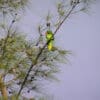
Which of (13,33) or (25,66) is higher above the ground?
(13,33)

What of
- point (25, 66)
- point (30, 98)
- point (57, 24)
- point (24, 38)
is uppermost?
point (57, 24)

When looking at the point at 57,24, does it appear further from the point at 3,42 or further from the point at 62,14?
the point at 3,42

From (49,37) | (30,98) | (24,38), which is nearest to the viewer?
(49,37)

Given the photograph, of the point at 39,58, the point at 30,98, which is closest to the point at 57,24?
the point at 39,58

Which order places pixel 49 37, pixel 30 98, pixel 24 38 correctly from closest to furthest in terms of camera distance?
pixel 49 37, pixel 30 98, pixel 24 38

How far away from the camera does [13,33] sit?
4.98 ft

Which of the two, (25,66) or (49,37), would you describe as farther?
(25,66)

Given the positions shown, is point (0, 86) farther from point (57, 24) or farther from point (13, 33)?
point (57, 24)

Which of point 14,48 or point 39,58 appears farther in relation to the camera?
point 14,48

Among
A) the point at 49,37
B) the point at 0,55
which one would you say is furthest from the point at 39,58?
the point at 0,55

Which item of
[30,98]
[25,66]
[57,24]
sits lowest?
[30,98]

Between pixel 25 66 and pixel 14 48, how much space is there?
10 cm

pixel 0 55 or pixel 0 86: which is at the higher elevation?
pixel 0 55

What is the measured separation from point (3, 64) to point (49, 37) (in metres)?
0.26
